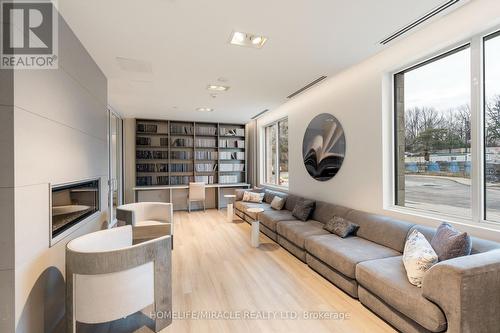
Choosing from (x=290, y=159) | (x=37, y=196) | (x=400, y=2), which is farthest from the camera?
(x=290, y=159)

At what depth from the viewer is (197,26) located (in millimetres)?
2297

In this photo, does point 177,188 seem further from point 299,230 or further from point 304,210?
point 299,230

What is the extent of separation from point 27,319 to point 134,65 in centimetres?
286

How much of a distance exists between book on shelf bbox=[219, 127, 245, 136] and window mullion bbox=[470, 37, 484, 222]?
6.02m

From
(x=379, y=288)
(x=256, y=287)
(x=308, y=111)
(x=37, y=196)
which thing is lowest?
(x=256, y=287)

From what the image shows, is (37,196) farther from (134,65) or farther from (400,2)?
(400,2)

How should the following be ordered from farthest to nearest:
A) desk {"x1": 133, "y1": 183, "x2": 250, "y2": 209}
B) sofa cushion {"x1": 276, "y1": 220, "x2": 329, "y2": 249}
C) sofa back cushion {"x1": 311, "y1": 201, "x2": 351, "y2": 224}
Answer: desk {"x1": 133, "y1": 183, "x2": 250, "y2": 209}, sofa back cushion {"x1": 311, "y1": 201, "x2": 351, "y2": 224}, sofa cushion {"x1": 276, "y1": 220, "x2": 329, "y2": 249}

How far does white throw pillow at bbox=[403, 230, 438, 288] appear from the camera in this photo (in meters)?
1.84

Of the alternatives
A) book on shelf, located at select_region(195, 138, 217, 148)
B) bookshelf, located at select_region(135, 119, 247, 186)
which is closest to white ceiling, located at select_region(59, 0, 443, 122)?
bookshelf, located at select_region(135, 119, 247, 186)

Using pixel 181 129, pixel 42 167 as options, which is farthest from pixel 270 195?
pixel 42 167

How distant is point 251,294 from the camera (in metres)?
2.49

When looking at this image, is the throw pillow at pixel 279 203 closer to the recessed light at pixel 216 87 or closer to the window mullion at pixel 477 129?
the recessed light at pixel 216 87

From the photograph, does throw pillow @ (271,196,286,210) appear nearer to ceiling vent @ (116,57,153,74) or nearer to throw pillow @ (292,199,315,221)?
throw pillow @ (292,199,315,221)

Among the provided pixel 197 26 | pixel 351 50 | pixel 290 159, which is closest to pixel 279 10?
pixel 197 26
